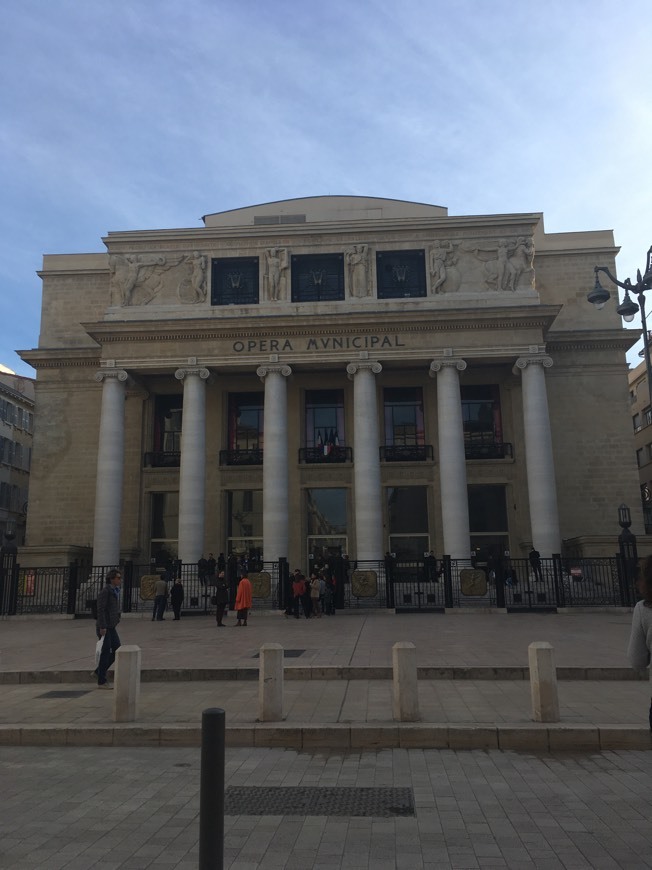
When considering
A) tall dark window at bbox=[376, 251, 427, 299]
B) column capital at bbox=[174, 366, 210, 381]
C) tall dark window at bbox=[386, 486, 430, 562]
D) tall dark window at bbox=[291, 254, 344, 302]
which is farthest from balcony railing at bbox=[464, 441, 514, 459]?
column capital at bbox=[174, 366, 210, 381]

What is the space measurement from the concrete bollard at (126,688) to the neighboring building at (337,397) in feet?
73.8

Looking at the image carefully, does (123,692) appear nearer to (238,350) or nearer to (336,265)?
(238,350)

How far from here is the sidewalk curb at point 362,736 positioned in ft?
25.8

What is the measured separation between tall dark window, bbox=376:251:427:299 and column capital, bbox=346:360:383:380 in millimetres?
3728

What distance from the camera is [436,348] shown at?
110ft

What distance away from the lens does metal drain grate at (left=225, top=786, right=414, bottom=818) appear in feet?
19.3

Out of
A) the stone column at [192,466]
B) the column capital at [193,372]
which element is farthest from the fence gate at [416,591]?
the column capital at [193,372]

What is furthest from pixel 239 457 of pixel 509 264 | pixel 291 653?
pixel 291 653

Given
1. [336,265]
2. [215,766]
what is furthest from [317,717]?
[336,265]

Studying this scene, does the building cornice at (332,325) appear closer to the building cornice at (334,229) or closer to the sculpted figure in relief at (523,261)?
the sculpted figure in relief at (523,261)

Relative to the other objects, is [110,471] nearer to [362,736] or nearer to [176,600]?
[176,600]

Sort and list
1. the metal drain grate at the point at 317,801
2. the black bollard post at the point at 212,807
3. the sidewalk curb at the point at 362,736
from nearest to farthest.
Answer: the black bollard post at the point at 212,807, the metal drain grate at the point at 317,801, the sidewalk curb at the point at 362,736

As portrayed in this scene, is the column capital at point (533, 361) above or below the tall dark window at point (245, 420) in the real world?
above

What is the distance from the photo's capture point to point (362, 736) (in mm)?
8086
